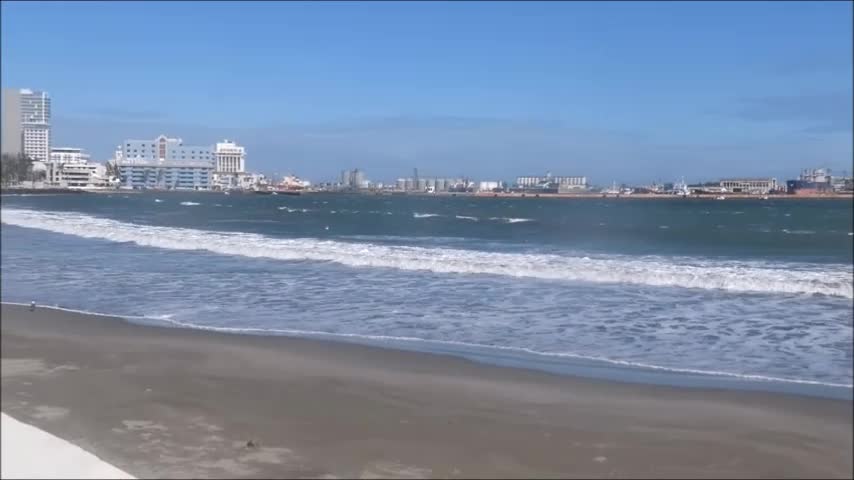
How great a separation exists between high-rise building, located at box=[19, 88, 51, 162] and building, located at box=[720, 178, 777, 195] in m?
35.3

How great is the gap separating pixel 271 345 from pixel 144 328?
1.67 meters

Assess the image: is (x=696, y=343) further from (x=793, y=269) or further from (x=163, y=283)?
(x=793, y=269)

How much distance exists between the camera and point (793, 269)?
1545 centimetres

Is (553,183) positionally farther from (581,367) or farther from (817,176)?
(581,367)

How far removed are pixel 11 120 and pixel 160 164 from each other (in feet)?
13.1

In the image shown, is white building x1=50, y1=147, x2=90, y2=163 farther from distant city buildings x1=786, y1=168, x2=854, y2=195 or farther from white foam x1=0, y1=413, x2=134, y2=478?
distant city buildings x1=786, y1=168, x2=854, y2=195

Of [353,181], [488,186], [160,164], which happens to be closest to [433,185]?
[488,186]

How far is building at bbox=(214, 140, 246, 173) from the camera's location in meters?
10.6

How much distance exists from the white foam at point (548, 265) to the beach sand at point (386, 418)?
506cm

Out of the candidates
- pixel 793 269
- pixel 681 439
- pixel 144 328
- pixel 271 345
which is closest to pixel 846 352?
pixel 681 439

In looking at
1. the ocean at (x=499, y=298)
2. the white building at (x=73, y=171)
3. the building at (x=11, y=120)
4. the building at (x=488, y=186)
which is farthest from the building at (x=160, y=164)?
the building at (x=488, y=186)

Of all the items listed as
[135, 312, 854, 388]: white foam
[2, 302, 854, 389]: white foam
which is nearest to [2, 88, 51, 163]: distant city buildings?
[2, 302, 854, 389]: white foam

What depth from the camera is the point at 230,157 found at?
36.3 ft

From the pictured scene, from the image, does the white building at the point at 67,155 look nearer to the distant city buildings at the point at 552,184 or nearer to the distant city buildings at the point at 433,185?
the distant city buildings at the point at 433,185
